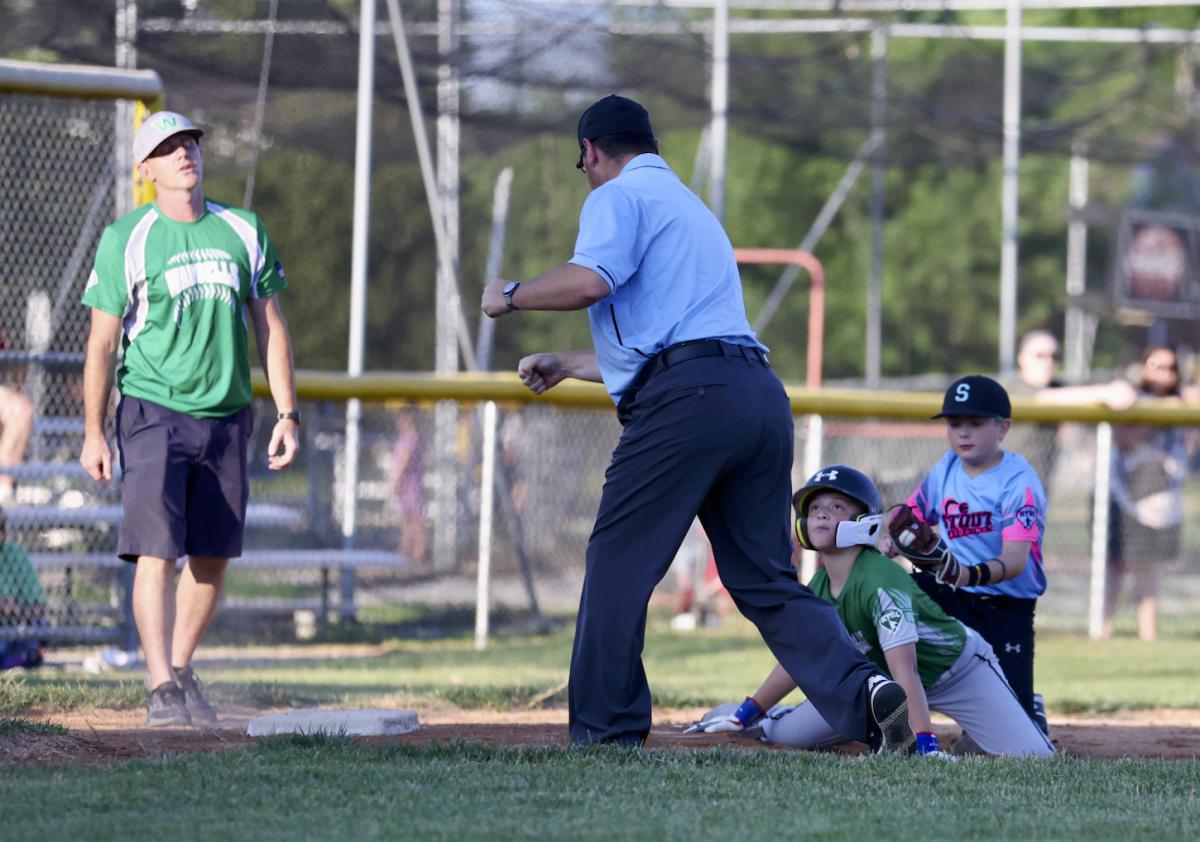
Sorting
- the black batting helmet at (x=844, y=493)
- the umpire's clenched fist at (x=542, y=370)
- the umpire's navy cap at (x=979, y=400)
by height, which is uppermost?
the umpire's clenched fist at (x=542, y=370)

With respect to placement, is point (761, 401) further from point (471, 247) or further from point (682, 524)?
point (471, 247)

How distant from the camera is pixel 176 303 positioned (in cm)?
634

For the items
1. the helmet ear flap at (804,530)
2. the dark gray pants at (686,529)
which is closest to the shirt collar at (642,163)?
→ the dark gray pants at (686,529)

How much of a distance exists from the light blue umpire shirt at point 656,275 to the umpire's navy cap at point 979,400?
1.47 m

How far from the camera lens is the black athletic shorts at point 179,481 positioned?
6230 millimetres

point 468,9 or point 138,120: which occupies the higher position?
point 468,9

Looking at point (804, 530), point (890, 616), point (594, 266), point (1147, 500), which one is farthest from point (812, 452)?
point (594, 266)

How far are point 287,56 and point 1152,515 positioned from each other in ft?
23.5

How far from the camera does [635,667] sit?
5.11 metres

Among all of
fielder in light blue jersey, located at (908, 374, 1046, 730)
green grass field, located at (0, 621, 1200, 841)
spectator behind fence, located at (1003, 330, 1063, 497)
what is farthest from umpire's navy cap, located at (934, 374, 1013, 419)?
spectator behind fence, located at (1003, 330, 1063, 497)

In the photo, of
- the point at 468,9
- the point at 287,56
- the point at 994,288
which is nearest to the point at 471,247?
the point at 468,9

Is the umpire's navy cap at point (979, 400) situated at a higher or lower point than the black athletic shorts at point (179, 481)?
higher

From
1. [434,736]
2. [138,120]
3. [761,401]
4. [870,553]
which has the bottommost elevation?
[434,736]

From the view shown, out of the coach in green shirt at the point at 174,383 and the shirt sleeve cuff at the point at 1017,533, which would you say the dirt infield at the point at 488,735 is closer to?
the coach in green shirt at the point at 174,383
